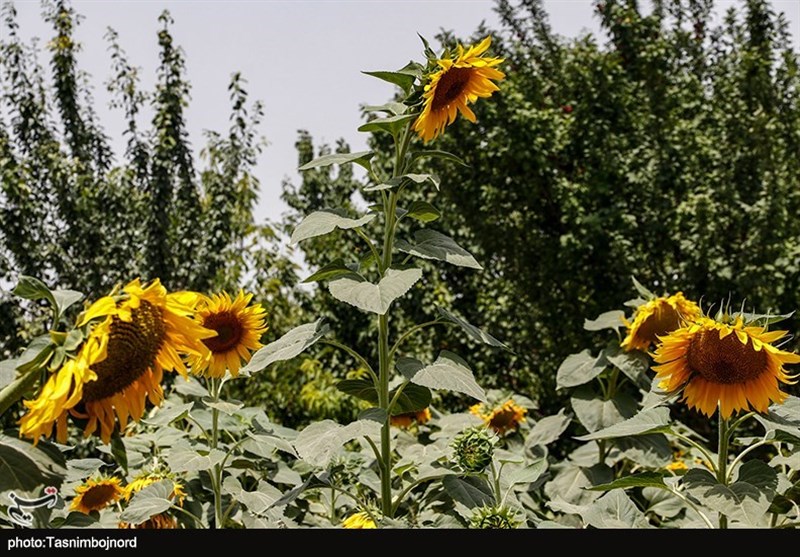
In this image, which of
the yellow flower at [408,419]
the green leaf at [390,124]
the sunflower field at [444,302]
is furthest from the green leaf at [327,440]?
the yellow flower at [408,419]

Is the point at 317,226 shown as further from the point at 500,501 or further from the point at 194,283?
the point at 194,283

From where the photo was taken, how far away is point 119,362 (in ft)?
2.66

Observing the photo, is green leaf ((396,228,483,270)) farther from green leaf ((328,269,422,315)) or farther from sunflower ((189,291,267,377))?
sunflower ((189,291,267,377))

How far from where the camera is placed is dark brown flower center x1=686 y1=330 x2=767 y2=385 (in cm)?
133

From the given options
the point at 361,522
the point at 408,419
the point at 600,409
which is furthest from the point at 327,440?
the point at 408,419

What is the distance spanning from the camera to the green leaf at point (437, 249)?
4.42ft

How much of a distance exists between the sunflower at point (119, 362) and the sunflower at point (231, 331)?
728 mm

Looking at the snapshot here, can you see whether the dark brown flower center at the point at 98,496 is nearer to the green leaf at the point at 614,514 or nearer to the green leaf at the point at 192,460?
the green leaf at the point at 192,460

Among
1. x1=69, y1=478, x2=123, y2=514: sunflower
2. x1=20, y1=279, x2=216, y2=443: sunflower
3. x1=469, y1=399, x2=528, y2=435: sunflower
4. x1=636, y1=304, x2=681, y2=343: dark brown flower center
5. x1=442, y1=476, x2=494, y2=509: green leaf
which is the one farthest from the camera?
x1=469, y1=399, x2=528, y2=435: sunflower

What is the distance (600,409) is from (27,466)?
1.61 metres

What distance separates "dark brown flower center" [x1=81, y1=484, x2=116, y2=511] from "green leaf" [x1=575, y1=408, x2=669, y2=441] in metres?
1.07

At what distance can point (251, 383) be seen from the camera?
5.88 meters

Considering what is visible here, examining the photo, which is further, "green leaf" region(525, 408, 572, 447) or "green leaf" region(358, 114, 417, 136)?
"green leaf" region(525, 408, 572, 447)

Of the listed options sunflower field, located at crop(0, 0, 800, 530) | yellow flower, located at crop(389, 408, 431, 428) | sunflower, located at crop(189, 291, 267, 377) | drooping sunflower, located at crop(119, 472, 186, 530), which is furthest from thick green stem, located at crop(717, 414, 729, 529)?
yellow flower, located at crop(389, 408, 431, 428)
